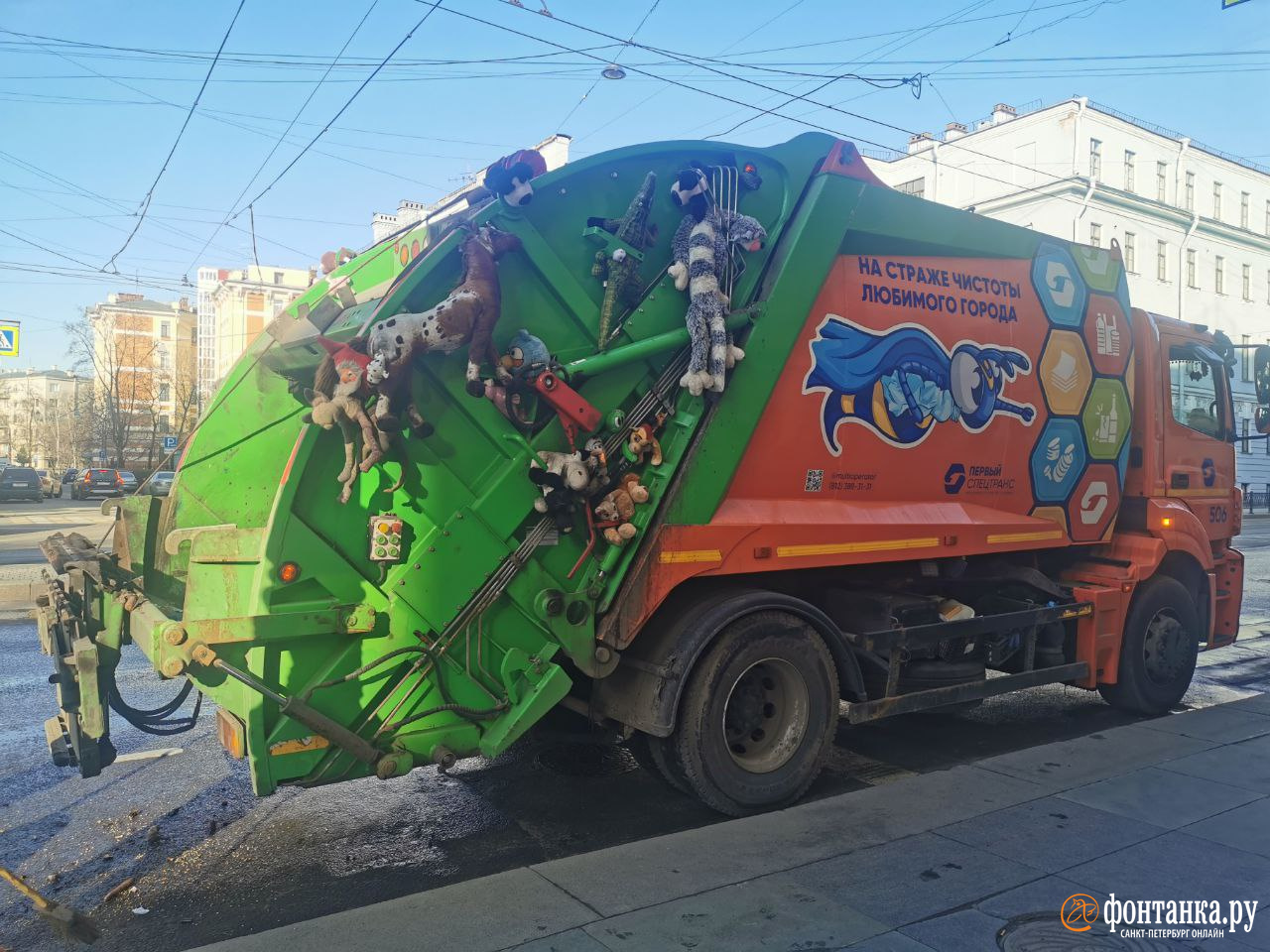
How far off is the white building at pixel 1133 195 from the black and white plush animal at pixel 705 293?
3293 centimetres

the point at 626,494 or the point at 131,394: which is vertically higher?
the point at 131,394

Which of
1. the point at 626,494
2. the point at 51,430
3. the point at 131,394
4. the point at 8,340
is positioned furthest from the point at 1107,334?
the point at 51,430

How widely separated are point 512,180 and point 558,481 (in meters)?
1.33

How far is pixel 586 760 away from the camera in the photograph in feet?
18.2

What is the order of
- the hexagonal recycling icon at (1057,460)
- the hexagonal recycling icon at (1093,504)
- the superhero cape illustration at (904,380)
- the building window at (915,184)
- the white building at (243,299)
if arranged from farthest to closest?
the building window at (915,184), the white building at (243,299), the hexagonal recycling icon at (1093,504), the hexagonal recycling icon at (1057,460), the superhero cape illustration at (904,380)

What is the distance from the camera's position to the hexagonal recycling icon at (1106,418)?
21.3 ft

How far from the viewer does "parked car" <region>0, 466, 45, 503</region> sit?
35.2 meters

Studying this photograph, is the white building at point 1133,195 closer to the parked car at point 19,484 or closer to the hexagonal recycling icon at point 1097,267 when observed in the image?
the hexagonal recycling icon at point 1097,267

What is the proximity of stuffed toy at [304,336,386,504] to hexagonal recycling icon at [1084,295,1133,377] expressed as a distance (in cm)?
510

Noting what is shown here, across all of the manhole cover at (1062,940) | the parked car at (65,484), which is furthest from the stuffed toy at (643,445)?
the parked car at (65,484)

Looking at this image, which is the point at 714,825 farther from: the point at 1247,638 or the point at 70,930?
the point at 1247,638

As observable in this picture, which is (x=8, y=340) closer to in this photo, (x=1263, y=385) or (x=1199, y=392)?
(x=1199, y=392)

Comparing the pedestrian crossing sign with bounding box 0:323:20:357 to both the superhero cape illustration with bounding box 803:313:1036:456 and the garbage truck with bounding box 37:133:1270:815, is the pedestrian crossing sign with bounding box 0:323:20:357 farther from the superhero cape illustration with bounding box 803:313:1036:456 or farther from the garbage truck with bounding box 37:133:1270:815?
the superhero cape illustration with bounding box 803:313:1036:456

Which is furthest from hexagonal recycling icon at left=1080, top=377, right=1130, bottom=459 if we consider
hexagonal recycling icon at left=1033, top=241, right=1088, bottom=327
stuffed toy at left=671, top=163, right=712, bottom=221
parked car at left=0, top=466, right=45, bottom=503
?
parked car at left=0, top=466, right=45, bottom=503
